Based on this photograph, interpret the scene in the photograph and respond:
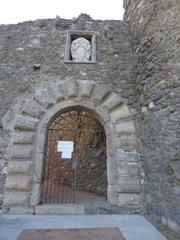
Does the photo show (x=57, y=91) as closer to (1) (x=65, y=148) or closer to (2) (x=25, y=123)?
(2) (x=25, y=123)

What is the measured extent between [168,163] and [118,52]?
2791 millimetres

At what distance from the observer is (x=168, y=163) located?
3008 mm

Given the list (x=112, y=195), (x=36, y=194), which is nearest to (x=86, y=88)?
(x=112, y=195)

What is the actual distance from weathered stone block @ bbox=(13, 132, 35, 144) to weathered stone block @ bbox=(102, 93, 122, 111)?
1570mm

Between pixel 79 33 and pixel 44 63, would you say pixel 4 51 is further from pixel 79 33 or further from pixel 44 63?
pixel 79 33

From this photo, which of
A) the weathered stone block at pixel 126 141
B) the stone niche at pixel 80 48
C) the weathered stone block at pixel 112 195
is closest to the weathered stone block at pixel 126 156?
the weathered stone block at pixel 126 141

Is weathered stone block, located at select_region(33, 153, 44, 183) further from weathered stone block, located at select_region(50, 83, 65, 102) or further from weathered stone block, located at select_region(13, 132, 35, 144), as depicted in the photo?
weathered stone block, located at select_region(50, 83, 65, 102)

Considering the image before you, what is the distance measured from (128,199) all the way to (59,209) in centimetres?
123

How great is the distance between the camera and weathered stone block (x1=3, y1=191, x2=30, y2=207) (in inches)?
137

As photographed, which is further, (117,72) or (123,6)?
(123,6)

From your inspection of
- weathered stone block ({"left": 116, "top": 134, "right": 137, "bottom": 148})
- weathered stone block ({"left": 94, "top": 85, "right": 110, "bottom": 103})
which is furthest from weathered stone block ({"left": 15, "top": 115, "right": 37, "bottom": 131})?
weathered stone block ({"left": 116, "top": 134, "right": 137, "bottom": 148})

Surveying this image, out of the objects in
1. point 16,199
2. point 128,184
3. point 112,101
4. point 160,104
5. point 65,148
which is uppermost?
point 112,101

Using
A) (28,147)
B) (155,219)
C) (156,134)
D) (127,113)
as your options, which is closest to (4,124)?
(28,147)

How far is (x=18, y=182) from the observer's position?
3576 millimetres
